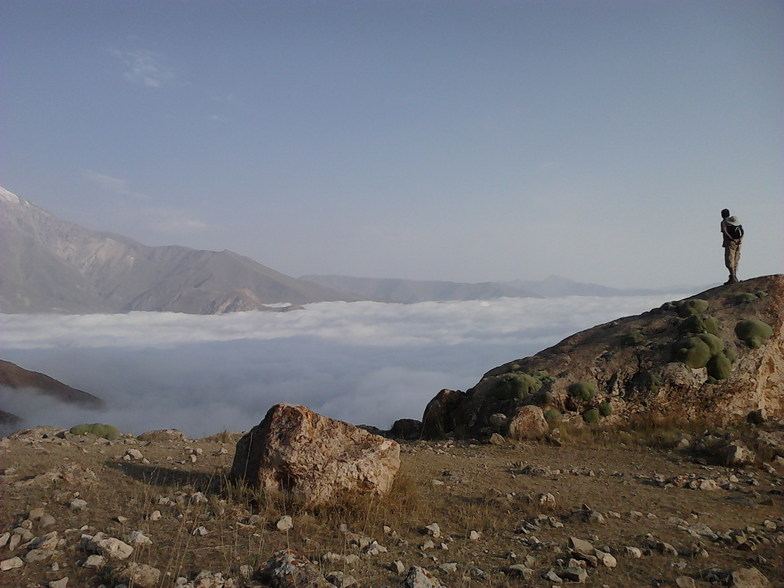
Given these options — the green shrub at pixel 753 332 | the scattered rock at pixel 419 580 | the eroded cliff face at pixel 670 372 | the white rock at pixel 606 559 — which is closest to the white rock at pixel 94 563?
the scattered rock at pixel 419 580

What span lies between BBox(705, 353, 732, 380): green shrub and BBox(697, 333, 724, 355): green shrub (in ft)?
0.58

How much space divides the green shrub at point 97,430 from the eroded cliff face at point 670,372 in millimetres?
11466

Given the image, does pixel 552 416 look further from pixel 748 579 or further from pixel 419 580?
pixel 419 580

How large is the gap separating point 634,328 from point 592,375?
3.44 metres

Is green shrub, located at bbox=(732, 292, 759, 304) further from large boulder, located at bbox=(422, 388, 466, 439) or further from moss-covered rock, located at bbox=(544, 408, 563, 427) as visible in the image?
large boulder, located at bbox=(422, 388, 466, 439)

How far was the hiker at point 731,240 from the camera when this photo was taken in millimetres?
21141

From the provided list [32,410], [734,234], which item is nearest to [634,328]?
[734,234]

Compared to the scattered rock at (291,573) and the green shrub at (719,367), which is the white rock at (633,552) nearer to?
the scattered rock at (291,573)

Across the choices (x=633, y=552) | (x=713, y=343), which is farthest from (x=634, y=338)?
(x=633, y=552)

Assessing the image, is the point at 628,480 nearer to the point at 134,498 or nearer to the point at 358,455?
the point at 358,455

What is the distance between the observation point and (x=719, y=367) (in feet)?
58.0

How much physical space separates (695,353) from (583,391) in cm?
409

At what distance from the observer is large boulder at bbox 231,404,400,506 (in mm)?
8320

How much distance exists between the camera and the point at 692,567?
668 centimetres
